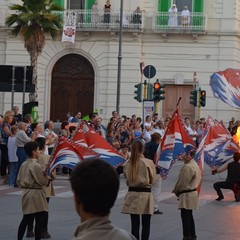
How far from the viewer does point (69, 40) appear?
132ft

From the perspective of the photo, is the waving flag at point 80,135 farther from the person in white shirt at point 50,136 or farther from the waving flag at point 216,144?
the person in white shirt at point 50,136

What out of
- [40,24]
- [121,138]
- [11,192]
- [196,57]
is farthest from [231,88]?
[196,57]

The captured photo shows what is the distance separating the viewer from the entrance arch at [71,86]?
44344 millimetres

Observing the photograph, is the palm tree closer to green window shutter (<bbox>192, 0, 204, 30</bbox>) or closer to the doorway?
the doorway

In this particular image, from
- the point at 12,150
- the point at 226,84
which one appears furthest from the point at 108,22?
the point at 12,150

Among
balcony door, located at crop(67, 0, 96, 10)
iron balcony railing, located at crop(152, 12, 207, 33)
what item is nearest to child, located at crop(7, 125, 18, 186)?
iron balcony railing, located at crop(152, 12, 207, 33)

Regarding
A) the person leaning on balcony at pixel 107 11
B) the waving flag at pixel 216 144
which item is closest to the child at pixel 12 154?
the waving flag at pixel 216 144

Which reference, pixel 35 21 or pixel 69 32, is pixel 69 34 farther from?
pixel 35 21

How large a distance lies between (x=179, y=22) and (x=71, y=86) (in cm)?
661

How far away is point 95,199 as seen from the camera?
15.2 feet

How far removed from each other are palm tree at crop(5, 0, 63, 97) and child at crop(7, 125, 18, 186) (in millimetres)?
16807

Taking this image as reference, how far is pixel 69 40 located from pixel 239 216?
24501 millimetres

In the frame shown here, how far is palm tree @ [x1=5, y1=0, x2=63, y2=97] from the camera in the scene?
38.5 meters

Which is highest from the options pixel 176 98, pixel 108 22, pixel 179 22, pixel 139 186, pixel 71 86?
pixel 179 22
